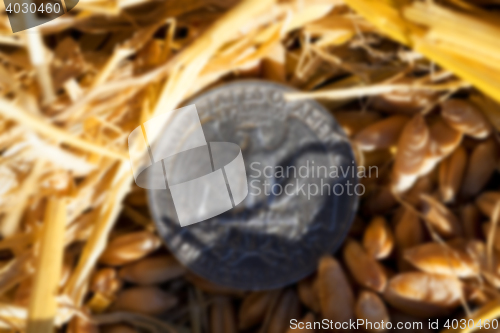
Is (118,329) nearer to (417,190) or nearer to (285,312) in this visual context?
(285,312)

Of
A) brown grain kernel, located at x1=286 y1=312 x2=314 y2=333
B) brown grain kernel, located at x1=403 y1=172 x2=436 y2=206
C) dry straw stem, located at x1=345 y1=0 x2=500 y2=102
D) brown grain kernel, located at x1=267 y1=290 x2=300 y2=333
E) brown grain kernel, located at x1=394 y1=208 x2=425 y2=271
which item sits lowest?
brown grain kernel, located at x1=267 y1=290 x2=300 y2=333

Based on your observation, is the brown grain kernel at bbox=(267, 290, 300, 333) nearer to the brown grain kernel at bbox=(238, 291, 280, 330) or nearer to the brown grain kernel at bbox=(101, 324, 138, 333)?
the brown grain kernel at bbox=(238, 291, 280, 330)

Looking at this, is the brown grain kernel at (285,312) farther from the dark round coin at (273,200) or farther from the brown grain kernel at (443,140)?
the brown grain kernel at (443,140)

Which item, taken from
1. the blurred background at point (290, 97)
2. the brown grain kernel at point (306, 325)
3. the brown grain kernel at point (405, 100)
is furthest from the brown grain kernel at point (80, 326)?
the brown grain kernel at point (405, 100)

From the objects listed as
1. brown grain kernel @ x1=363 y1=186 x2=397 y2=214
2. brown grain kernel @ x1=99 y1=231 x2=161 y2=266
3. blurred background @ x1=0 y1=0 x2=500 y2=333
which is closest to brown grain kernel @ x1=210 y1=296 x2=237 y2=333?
blurred background @ x1=0 y1=0 x2=500 y2=333

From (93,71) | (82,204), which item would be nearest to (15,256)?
(82,204)

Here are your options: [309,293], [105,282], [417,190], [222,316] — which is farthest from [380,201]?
[105,282]

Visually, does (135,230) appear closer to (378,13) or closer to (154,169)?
(154,169)
